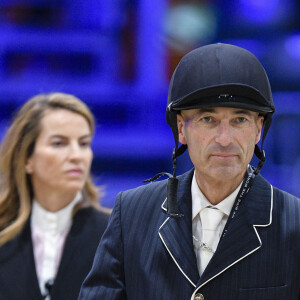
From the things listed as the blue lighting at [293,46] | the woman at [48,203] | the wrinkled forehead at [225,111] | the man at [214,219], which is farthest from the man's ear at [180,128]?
the blue lighting at [293,46]

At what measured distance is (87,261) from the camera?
3447 mm

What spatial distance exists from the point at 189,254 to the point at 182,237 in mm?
65

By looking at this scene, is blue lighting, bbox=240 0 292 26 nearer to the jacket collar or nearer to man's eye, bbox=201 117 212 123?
the jacket collar

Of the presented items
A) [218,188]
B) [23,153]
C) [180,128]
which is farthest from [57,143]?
[218,188]

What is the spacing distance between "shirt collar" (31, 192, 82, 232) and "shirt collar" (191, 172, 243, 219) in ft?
4.85

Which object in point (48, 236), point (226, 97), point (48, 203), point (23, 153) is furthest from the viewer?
point (23, 153)

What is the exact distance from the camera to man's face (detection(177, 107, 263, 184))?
6.66ft

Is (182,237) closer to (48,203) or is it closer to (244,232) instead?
(244,232)

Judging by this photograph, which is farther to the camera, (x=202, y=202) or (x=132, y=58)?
(x=132, y=58)

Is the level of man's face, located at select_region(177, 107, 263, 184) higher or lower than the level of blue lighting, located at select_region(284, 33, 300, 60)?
lower

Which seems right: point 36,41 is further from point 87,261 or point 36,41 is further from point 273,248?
point 273,248

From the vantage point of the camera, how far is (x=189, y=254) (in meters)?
2.09

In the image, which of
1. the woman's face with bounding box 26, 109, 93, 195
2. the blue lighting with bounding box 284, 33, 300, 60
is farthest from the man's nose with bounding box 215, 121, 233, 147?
the blue lighting with bounding box 284, 33, 300, 60

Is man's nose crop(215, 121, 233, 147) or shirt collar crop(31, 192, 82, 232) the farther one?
shirt collar crop(31, 192, 82, 232)
